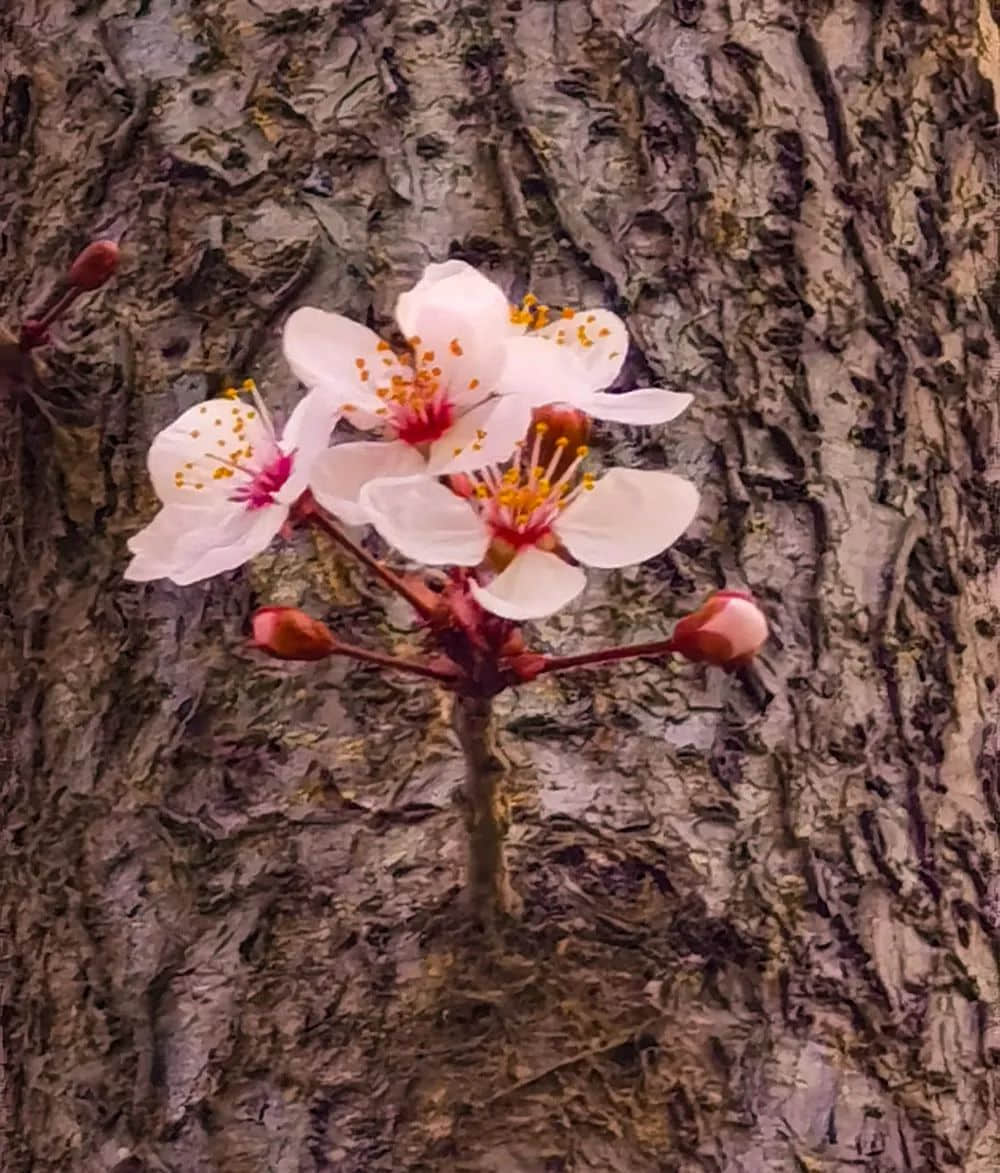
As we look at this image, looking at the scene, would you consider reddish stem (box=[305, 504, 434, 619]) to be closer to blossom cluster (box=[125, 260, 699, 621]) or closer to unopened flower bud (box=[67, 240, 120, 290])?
blossom cluster (box=[125, 260, 699, 621])

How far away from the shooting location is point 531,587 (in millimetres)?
542

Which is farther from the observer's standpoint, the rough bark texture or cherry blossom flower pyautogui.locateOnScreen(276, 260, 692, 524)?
the rough bark texture

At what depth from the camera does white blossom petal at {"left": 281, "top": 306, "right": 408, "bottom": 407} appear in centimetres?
59

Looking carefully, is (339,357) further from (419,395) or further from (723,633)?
(723,633)

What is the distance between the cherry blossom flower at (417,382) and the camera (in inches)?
22.1

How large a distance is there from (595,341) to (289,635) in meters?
0.18

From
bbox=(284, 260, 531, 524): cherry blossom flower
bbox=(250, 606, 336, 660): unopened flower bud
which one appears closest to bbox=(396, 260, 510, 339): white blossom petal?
bbox=(284, 260, 531, 524): cherry blossom flower

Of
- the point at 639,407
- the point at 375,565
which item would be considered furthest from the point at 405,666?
the point at 639,407

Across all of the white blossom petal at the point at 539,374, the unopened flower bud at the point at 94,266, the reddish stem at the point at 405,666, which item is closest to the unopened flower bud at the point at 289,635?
the reddish stem at the point at 405,666

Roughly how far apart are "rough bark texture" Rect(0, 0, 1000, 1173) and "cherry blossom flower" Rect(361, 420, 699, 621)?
16 centimetres

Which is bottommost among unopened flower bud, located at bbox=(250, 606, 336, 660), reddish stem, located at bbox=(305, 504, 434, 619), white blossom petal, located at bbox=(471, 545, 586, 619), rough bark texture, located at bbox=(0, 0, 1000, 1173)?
rough bark texture, located at bbox=(0, 0, 1000, 1173)

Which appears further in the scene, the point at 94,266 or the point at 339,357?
the point at 94,266

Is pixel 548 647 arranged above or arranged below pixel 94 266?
below

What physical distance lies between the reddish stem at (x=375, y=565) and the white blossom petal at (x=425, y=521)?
0.01 meters
